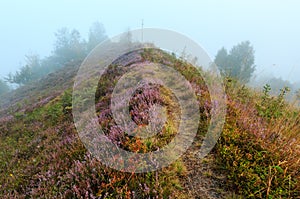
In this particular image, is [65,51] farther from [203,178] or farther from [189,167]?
[203,178]

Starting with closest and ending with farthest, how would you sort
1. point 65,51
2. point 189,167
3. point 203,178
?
point 203,178 < point 189,167 < point 65,51

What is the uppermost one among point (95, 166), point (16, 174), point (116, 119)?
point (116, 119)

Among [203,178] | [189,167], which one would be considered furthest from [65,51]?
[203,178]

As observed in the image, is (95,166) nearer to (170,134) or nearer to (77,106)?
(170,134)

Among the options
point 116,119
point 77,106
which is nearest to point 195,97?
point 116,119

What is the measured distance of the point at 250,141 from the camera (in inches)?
146

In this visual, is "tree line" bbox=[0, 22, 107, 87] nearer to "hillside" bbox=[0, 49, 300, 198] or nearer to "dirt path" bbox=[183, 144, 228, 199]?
"hillside" bbox=[0, 49, 300, 198]

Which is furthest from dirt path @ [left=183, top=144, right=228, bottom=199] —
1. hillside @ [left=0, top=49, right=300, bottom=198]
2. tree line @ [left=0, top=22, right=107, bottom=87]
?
tree line @ [left=0, top=22, right=107, bottom=87]

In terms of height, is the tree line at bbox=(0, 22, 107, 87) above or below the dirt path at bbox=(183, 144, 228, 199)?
above

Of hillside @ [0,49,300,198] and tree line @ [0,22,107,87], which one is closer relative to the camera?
hillside @ [0,49,300,198]

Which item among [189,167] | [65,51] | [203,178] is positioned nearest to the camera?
[203,178]

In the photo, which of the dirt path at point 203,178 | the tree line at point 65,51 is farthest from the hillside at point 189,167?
the tree line at point 65,51

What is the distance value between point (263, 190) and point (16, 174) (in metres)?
5.68

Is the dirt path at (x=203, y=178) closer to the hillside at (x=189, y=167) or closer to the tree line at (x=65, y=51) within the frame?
the hillside at (x=189, y=167)
